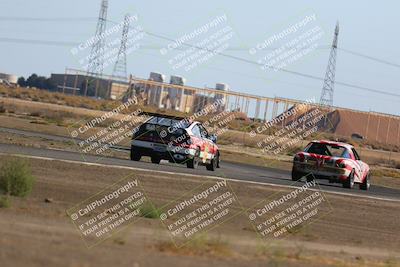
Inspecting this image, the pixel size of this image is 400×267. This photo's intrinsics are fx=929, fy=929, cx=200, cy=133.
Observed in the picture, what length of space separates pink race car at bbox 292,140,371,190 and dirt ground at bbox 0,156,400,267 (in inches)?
146

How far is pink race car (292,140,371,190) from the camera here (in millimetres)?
27719

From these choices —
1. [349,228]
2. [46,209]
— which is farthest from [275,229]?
[46,209]

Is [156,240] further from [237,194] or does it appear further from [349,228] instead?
[237,194]

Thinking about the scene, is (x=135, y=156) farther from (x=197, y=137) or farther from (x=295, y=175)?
(x=295, y=175)

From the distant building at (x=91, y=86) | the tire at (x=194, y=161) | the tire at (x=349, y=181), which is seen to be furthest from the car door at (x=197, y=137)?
the distant building at (x=91, y=86)

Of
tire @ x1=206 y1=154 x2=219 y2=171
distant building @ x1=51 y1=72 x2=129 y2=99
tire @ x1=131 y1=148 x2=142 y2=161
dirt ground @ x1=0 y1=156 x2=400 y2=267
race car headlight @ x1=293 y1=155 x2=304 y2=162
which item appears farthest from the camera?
distant building @ x1=51 y1=72 x2=129 y2=99

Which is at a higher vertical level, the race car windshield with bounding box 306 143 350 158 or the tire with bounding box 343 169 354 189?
the race car windshield with bounding box 306 143 350 158

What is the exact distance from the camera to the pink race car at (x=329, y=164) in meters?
27.7

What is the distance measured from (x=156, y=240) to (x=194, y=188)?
8515mm

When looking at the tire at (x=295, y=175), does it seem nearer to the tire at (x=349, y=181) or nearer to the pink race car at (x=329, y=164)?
the pink race car at (x=329, y=164)

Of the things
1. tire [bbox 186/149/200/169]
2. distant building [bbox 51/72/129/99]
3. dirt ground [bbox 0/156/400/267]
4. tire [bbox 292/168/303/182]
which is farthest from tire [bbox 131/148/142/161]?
distant building [bbox 51/72/129/99]

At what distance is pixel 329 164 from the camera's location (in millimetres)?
27719

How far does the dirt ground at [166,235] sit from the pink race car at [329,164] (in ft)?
12.1

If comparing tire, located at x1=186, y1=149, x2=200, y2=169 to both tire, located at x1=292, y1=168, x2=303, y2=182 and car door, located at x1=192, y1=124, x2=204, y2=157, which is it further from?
tire, located at x1=292, y1=168, x2=303, y2=182
